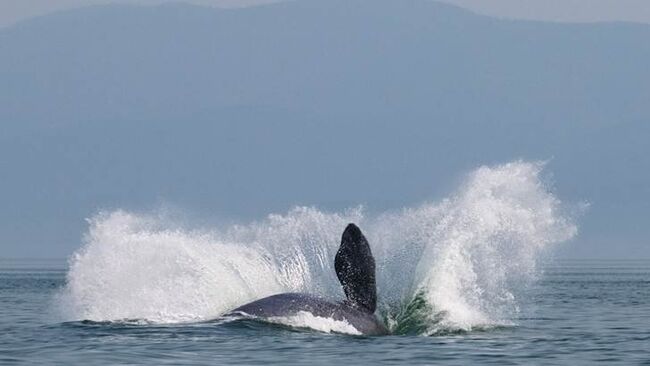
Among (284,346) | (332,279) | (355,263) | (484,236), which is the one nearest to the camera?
(284,346)

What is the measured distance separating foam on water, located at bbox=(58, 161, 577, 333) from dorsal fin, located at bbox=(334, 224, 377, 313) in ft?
10.5

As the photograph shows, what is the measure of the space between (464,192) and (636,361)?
9408mm

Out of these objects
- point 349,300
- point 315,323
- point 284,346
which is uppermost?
point 349,300

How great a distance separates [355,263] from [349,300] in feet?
3.09

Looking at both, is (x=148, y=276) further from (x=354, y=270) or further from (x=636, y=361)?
(x=636, y=361)

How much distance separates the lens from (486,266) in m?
32.0

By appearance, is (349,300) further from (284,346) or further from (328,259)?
(328,259)

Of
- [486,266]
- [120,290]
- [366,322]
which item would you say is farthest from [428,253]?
[120,290]

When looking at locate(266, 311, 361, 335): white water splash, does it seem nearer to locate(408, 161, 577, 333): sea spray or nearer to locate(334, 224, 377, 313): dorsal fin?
locate(334, 224, 377, 313): dorsal fin

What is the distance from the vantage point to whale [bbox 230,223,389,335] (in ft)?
88.1

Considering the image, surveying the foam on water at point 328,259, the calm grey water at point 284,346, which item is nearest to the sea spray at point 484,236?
the foam on water at point 328,259

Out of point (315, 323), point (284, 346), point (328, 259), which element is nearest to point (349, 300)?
point (315, 323)

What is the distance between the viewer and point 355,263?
88.2 feet

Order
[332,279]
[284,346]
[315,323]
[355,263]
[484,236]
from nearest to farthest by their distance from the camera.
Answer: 1. [284,346]
2. [355,263]
3. [315,323]
4. [484,236]
5. [332,279]
